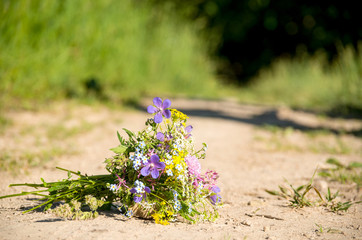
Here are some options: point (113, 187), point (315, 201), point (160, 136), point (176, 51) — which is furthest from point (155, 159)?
point (176, 51)

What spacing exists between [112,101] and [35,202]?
14.7 feet

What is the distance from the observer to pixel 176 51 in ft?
31.6

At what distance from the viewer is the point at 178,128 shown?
203 centimetres

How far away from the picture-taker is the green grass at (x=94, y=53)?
5.29 m

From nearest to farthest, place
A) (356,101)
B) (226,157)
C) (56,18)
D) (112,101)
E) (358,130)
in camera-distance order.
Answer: (226,157), (358,130), (56,18), (112,101), (356,101)

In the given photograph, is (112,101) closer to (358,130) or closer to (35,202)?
(358,130)

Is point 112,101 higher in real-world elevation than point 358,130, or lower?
higher

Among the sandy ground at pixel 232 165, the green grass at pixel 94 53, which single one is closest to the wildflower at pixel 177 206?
the sandy ground at pixel 232 165

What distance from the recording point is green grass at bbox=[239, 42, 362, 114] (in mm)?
7348

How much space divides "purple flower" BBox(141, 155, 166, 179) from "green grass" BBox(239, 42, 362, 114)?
6.09 m

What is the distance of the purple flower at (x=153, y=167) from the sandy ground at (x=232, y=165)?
272mm

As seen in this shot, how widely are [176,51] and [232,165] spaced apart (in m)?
6.50

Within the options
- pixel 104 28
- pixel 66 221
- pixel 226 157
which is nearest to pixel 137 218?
pixel 66 221

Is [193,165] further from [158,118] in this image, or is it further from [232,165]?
[232,165]
